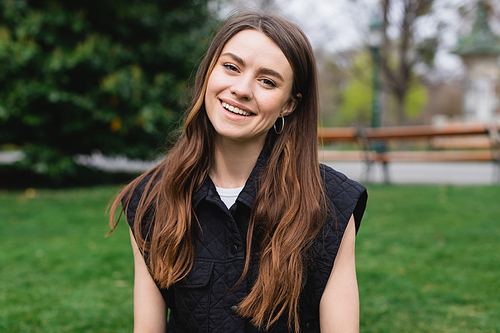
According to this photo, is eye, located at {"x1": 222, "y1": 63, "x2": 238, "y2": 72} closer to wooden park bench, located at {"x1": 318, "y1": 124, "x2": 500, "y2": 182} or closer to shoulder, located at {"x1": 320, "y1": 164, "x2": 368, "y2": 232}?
shoulder, located at {"x1": 320, "y1": 164, "x2": 368, "y2": 232}

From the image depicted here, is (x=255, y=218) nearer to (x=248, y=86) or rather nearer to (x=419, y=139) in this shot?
(x=248, y=86)

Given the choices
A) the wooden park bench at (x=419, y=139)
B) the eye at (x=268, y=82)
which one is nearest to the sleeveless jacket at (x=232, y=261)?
the eye at (x=268, y=82)

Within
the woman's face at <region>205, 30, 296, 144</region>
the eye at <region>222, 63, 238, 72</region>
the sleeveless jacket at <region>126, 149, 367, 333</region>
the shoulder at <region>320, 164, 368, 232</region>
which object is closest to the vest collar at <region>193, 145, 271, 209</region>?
the sleeveless jacket at <region>126, 149, 367, 333</region>

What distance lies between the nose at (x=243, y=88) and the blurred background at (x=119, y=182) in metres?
0.45

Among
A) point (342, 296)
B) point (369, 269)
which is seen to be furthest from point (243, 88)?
point (369, 269)

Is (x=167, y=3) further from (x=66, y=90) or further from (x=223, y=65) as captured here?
(x=223, y=65)

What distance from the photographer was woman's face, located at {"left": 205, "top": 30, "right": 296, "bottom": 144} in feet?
5.88

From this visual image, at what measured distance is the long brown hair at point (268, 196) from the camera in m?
1.74

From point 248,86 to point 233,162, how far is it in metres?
0.35

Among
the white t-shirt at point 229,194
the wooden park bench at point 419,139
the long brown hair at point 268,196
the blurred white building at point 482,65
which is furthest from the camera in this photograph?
the blurred white building at point 482,65

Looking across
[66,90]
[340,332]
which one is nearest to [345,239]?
[340,332]

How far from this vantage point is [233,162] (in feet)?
6.51

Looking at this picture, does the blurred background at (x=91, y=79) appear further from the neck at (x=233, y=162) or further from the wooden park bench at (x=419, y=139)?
the neck at (x=233, y=162)

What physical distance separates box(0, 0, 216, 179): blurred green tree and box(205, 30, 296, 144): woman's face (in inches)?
208
